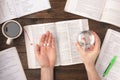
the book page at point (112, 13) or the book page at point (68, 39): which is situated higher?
the book page at point (112, 13)

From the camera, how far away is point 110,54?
→ 1.11 metres

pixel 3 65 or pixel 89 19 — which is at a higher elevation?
pixel 89 19

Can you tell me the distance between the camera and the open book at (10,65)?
44.3 inches

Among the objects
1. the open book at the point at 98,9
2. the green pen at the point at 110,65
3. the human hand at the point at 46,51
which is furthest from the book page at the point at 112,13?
the human hand at the point at 46,51

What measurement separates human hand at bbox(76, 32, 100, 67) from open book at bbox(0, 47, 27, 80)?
29 cm

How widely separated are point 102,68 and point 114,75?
0.06m

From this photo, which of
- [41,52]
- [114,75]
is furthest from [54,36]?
[114,75]

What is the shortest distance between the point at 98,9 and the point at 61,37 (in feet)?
0.69

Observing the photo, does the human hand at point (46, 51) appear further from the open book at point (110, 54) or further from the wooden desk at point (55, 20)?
the open book at point (110, 54)

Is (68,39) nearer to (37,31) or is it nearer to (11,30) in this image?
(37,31)

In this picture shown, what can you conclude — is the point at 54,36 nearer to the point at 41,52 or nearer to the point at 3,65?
the point at 41,52

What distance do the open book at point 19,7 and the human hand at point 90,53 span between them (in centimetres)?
24

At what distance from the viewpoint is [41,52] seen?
3.67 feet

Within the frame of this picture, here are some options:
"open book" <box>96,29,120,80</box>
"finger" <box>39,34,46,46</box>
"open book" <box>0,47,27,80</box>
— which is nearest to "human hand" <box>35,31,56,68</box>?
"finger" <box>39,34,46,46</box>
